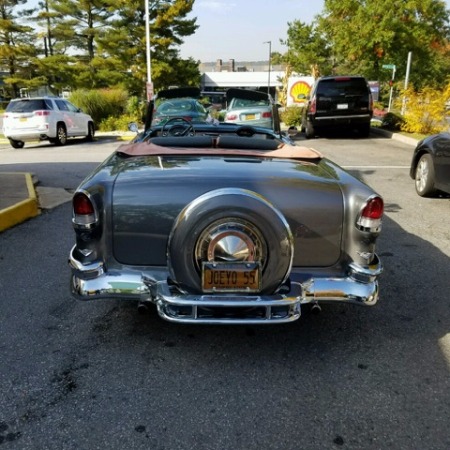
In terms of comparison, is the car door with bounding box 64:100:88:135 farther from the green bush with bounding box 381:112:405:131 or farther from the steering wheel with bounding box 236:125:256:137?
the steering wheel with bounding box 236:125:256:137

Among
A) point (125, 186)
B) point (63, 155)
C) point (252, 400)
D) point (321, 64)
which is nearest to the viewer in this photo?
point (252, 400)

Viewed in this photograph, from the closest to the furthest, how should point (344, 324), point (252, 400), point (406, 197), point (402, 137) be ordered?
point (252, 400) < point (344, 324) < point (406, 197) < point (402, 137)

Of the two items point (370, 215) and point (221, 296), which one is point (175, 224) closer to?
point (221, 296)

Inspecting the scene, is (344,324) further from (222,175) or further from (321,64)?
(321,64)

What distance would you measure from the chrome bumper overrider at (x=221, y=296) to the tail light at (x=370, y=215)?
0.25m

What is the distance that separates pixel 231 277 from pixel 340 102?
1338 cm

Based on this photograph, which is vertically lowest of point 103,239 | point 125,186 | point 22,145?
point 22,145

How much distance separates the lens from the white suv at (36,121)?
588 inches

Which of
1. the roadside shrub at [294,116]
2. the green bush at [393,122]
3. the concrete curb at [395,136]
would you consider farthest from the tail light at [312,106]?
the roadside shrub at [294,116]

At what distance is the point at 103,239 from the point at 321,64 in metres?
36.9

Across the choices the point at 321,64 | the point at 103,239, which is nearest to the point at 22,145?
the point at 103,239

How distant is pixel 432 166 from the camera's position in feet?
22.2

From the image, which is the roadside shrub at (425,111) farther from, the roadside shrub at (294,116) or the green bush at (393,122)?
the roadside shrub at (294,116)

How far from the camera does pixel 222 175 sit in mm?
2861
